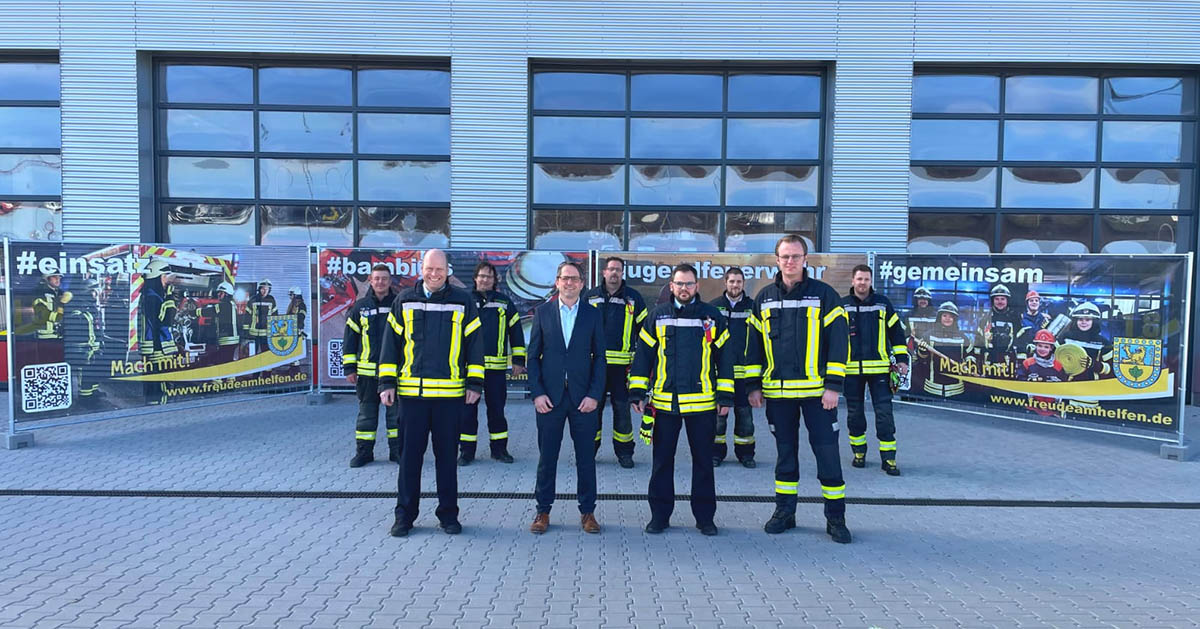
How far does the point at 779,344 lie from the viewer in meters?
5.19

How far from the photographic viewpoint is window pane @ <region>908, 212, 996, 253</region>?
38.2ft

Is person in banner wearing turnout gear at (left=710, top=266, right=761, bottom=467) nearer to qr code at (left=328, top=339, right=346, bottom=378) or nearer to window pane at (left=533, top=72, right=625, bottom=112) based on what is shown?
window pane at (left=533, top=72, right=625, bottom=112)

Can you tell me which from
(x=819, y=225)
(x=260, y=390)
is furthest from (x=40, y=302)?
(x=819, y=225)

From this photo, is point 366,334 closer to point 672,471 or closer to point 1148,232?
point 672,471

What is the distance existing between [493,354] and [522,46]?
6.15 m

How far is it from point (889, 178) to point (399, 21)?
8204 millimetres

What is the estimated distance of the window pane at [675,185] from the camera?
11727 mm

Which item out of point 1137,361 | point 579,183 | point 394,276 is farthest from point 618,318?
point 1137,361

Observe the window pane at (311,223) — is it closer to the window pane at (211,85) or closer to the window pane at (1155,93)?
the window pane at (211,85)

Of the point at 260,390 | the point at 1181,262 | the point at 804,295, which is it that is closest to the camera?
the point at 804,295

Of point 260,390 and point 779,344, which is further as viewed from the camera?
point 260,390

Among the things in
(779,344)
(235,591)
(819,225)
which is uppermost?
(819,225)

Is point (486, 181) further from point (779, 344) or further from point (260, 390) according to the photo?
point (779, 344)

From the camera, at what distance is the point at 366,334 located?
6953 millimetres
